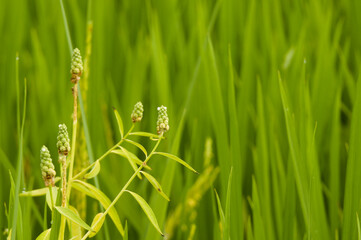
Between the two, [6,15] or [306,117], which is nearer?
[306,117]

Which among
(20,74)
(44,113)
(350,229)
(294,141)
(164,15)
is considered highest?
(164,15)

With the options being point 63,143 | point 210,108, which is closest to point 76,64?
point 63,143

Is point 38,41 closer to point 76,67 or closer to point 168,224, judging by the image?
point 168,224

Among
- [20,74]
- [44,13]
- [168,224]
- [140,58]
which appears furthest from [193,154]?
[44,13]

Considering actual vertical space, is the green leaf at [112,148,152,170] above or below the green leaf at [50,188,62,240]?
above

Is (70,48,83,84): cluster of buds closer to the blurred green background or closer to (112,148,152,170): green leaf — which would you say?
(112,148,152,170): green leaf

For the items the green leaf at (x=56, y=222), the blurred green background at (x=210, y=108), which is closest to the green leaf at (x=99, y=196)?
the green leaf at (x=56, y=222)

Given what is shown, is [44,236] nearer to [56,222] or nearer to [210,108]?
[56,222]

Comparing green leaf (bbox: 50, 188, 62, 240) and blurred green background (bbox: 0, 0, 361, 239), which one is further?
blurred green background (bbox: 0, 0, 361, 239)

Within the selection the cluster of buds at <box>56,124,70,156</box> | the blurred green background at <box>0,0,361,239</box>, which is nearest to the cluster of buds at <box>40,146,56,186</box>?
the cluster of buds at <box>56,124,70,156</box>
